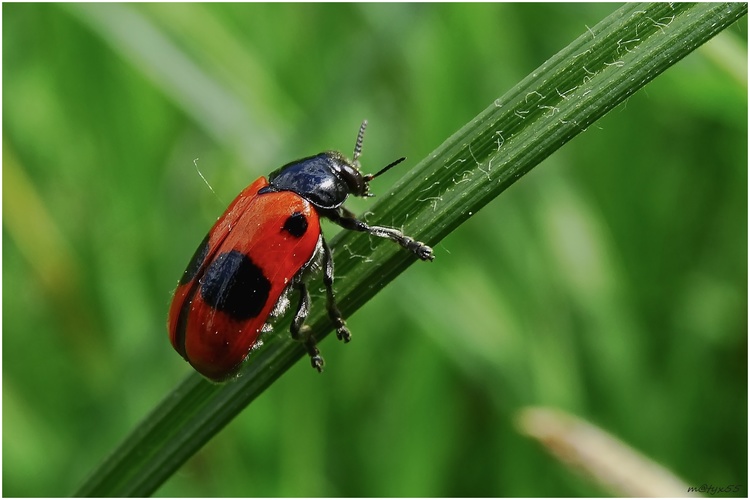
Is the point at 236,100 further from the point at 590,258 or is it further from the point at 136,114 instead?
the point at 590,258

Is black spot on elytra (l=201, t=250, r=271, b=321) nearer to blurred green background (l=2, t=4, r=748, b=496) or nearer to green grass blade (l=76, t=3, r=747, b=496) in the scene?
green grass blade (l=76, t=3, r=747, b=496)

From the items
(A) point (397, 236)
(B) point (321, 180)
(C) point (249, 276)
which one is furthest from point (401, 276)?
(A) point (397, 236)

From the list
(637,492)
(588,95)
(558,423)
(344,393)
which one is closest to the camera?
(588,95)

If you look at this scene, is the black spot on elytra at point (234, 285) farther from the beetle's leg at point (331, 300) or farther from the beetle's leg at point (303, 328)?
the beetle's leg at point (331, 300)

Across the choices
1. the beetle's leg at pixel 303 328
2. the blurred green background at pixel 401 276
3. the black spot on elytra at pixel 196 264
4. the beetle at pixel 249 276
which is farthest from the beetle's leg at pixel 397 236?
the blurred green background at pixel 401 276

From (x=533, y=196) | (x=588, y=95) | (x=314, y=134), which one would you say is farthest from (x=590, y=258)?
(x=588, y=95)

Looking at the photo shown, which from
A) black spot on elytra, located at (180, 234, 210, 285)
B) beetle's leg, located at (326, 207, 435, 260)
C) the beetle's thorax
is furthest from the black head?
beetle's leg, located at (326, 207, 435, 260)
